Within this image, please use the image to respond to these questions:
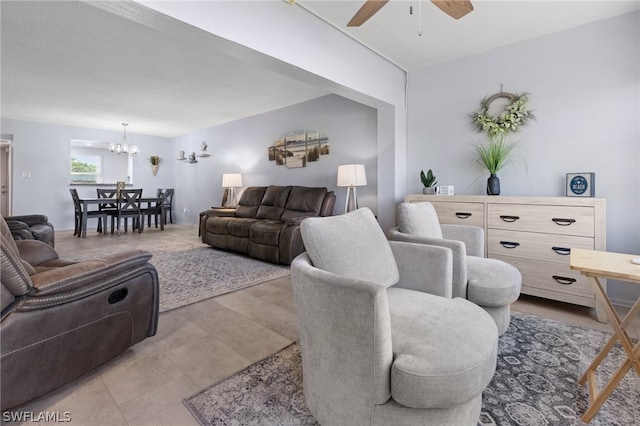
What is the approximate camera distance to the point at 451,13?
1884mm

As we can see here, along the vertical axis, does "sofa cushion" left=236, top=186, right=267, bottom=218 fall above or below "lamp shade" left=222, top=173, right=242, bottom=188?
below

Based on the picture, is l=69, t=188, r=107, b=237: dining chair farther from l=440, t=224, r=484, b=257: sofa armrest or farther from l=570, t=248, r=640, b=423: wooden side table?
l=570, t=248, r=640, b=423: wooden side table

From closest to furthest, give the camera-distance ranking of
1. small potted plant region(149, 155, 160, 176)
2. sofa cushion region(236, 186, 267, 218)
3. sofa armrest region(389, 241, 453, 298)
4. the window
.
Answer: sofa armrest region(389, 241, 453, 298)
sofa cushion region(236, 186, 267, 218)
small potted plant region(149, 155, 160, 176)
the window

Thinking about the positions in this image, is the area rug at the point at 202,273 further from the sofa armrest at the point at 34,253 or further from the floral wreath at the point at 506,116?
the floral wreath at the point at 506,116

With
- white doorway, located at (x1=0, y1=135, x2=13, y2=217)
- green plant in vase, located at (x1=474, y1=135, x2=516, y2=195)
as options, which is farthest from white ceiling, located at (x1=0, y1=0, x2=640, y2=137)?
white doorway, located at (x1=0, y1=135, x2=13, y2=217)

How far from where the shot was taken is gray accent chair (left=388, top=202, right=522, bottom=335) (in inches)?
68.8

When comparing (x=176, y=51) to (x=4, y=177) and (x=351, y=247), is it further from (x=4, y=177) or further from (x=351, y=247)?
(x=4, y=177)

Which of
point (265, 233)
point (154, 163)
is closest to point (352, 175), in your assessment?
point (265, 233)

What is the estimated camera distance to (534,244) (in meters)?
2.52

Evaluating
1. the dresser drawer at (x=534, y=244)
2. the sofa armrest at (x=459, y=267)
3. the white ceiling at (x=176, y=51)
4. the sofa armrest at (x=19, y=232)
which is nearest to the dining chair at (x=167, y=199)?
the white ceiling at (x=176, y=51)

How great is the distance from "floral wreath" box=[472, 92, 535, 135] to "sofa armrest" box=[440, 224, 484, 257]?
50.8 inches

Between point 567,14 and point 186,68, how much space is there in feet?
12.9

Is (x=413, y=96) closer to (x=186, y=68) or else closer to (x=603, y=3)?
(x=603, y=3)

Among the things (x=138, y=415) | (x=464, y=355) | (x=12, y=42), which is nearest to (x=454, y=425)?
(x=464, y=355)
